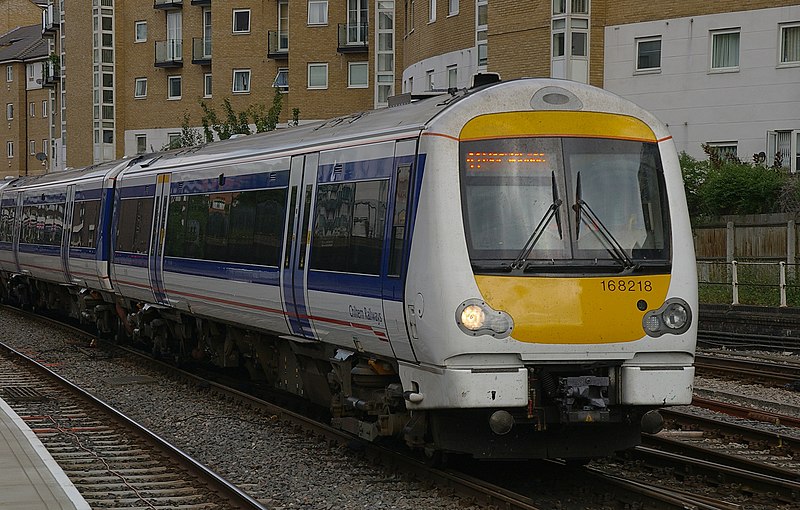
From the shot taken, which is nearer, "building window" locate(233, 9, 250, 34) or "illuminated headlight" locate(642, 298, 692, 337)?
"illuminated headlight" locate(642, 298, 692, 337)

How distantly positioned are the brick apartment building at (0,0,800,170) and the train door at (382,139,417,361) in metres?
23.8

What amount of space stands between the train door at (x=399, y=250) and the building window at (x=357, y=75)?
155 feet

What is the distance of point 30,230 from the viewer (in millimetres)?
27203

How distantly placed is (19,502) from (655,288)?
183 inches

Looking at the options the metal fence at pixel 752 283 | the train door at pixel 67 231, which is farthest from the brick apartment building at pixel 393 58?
the train door at pixel 67 231

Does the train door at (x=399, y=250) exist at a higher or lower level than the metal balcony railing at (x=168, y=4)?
lower

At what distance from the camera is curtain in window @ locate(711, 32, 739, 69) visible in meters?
32.8

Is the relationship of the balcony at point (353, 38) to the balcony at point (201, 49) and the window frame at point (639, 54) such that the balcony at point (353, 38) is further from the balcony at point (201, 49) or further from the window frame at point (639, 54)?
the window frame at point (639, 54)

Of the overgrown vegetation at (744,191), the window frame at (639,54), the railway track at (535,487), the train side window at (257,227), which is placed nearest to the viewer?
the railway track at (535,487)

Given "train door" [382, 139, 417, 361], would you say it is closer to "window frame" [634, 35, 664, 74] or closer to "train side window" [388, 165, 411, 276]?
"train side window" [388, 165, 411, 276]

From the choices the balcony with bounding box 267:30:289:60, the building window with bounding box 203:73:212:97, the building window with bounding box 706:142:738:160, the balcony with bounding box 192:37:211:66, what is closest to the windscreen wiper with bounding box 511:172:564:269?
the building window with bounding box 706:142:738:160

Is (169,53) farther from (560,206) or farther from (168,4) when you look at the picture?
(560,206)

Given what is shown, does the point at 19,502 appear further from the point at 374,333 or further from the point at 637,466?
the point at 637,466

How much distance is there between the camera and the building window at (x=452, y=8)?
3994 centimetres
